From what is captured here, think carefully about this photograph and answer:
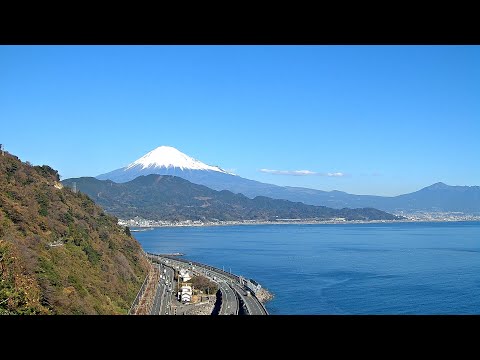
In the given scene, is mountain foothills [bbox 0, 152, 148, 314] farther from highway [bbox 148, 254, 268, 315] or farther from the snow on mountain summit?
the snow on mountain summit

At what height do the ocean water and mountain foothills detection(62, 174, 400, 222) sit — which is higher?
mountain foothills detection(62, 174, 400, 222)

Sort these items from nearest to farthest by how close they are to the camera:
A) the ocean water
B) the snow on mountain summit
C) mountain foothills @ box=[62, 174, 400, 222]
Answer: the ocean water → mountain foothills @ box=[62, 174, 400, 222] → the snow on mountain summit

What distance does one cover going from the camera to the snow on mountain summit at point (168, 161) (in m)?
77.5

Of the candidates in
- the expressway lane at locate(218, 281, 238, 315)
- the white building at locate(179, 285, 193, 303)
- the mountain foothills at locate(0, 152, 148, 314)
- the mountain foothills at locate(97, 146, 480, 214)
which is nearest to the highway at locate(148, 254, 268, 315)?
the expressway lane at locate(218, 281, 238, 315)

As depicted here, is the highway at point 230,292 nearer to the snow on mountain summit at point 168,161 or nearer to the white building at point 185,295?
the white building at point 185,295

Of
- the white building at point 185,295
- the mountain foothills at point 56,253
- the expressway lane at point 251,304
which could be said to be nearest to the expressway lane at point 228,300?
the expressway lane at point 251,304

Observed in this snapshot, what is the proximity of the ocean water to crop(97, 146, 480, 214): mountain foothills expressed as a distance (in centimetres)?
3802

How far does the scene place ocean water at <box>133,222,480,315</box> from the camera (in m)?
8.80

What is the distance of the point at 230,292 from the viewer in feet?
33.6
